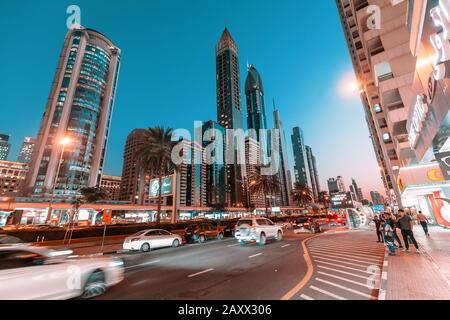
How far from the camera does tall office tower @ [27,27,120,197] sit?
94938 millimetres

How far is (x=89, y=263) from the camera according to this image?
577cm

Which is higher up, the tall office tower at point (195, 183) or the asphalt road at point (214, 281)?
the tall office tower at point (195, 183)

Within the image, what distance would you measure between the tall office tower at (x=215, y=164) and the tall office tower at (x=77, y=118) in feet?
268

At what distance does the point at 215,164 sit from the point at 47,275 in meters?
190

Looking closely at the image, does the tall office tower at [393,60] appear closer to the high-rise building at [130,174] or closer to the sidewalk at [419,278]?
the sidewalk at [419,278]

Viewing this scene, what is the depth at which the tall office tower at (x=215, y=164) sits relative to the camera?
590 ft

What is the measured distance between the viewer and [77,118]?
4112 inches

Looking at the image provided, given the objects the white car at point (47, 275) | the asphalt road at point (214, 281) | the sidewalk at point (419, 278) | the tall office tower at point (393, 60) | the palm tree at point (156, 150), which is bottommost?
the asphalt road at point (214, 281)

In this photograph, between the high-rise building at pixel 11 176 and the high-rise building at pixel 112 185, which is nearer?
the high-rise building at pixel 11 176

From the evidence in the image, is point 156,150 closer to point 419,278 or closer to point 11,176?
point 419,278

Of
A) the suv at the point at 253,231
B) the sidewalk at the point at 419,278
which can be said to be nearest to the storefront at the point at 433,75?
the sidewalk at the point at 419,278

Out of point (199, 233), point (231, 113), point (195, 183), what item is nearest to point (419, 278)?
point (199, 233)
